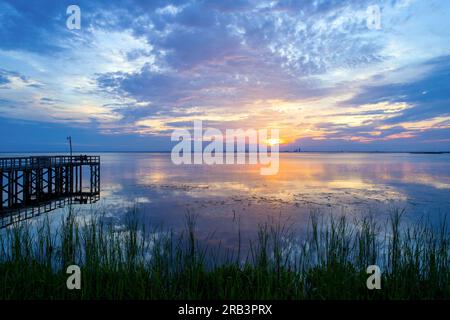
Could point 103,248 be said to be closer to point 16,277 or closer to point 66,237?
point 66,237

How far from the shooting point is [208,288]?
240 inches

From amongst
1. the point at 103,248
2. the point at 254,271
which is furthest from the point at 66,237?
the point at 254,271

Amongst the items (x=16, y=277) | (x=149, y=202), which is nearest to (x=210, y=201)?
(x=149, y=202)

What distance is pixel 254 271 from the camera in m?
6.48

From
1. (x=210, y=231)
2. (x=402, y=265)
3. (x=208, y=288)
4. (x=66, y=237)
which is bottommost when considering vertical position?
(x=210, y=231)

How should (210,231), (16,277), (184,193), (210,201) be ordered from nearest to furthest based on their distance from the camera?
(16,277)
(210,231)
(210,201)
(184,193)

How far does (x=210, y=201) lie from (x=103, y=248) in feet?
54.6
